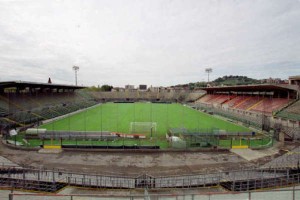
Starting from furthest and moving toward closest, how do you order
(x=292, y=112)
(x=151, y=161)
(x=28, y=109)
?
(x=28, y=109) < (x=292, y=112) < (x=151, y=161)

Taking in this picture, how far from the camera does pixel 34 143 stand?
71.9 feet

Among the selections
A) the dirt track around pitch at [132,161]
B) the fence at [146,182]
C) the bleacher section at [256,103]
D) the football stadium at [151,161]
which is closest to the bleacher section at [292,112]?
the football stadium at [151,161]

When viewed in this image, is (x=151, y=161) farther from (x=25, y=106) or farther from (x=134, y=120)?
(x=25, y=106)

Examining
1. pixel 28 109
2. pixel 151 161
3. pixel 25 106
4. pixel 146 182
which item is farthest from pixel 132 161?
pixel 25 106

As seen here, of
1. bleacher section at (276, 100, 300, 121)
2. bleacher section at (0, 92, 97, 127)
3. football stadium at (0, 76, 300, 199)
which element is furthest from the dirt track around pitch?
bleacher section at (276, 100, 300, 121)

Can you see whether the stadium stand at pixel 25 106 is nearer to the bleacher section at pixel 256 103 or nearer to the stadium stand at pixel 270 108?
the stadium stand at pixel 270 108

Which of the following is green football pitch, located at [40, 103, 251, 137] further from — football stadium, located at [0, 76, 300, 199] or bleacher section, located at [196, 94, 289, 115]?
bleacher section, located at [196, 94, 289, 115]

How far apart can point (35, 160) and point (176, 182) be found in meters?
12.7

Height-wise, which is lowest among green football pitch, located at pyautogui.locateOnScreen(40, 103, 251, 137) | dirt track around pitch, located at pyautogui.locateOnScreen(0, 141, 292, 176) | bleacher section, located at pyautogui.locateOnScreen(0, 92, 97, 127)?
dirt track around pitch, located at pyautogui.locateOnScreen(0, 141, 292, 176)

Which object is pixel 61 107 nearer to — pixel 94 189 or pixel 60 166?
pixel 60 166

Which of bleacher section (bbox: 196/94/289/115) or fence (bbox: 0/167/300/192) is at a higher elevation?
bleacher section (bbox: 196/94/289/115)

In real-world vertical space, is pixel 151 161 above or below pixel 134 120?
below

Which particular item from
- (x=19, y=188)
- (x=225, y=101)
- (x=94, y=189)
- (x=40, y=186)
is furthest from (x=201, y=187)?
(x=225, y=101)

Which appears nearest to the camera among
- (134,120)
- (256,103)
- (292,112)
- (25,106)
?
(292,112)
